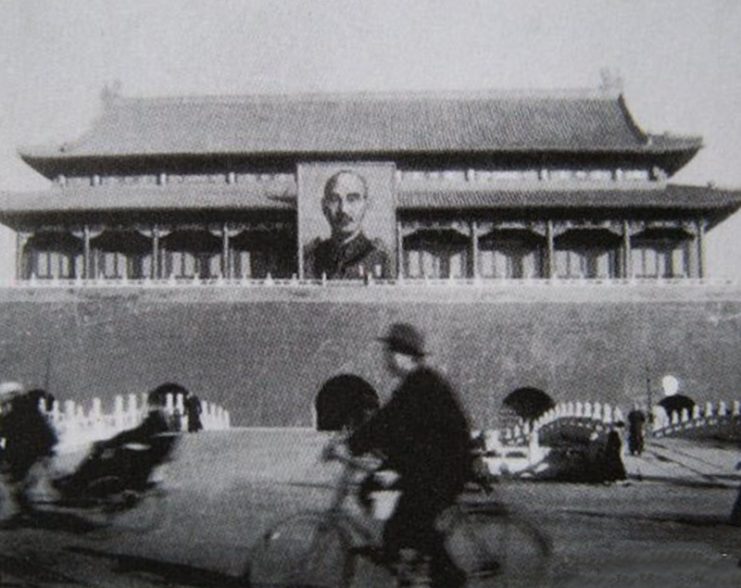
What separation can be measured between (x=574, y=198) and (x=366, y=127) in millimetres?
6653

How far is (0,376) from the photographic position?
26812 millimetres

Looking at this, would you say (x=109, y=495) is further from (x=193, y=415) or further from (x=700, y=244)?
(x=700, y=244)

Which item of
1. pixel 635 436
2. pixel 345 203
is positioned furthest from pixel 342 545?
pixel 345 203

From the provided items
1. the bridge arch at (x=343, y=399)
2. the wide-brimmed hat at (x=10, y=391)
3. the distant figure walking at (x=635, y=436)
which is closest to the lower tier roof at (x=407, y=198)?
the bridge arch at (x=343, y=399)

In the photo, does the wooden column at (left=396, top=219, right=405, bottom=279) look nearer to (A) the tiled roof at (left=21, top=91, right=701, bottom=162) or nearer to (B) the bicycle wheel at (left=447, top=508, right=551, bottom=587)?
(A) the tiled roof at (left=21, top=91, right=701, bottom=162)

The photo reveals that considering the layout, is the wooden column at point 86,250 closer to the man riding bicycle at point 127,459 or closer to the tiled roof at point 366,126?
the tiled roof at point 366,126

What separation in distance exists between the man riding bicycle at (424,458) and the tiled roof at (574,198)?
23.2 meters

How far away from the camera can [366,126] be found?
3247 centimetres

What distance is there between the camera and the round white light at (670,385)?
88.2 ft

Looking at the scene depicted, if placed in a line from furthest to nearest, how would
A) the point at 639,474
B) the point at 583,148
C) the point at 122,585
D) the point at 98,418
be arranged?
the point at 583,148, the point at 98,418, the point at 639,474, the point at 122,585

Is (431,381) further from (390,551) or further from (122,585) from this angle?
(122,585)

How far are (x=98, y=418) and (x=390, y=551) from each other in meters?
15.1

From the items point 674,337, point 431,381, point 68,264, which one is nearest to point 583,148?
point 674,337

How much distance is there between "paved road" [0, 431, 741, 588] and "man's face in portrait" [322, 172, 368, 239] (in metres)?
12.5
